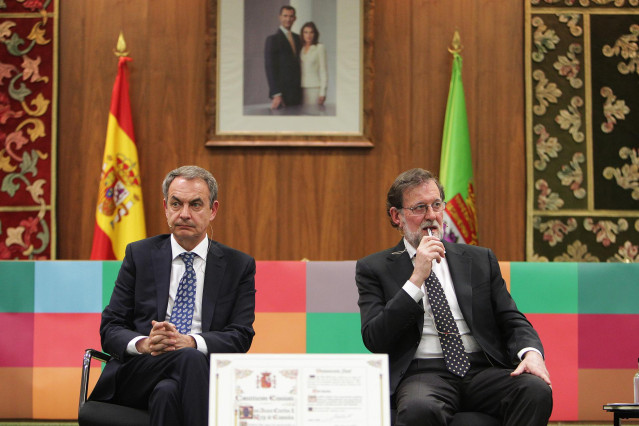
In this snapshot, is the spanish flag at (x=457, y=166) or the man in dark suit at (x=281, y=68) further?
the man in dark suit at (x=281, y=68)

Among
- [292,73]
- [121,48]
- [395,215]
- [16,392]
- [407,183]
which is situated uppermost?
[121,48]

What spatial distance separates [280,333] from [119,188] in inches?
70.4

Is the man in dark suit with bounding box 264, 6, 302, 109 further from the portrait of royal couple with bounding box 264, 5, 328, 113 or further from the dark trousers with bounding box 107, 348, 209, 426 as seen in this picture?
the dark trousers with bounding box 107, 348, 209, 426

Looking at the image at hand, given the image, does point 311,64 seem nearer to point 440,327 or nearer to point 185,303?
point 185,303

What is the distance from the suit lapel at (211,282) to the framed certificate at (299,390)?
2.53 ft

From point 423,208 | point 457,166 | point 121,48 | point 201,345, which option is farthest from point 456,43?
point 201,345

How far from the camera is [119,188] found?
504cm

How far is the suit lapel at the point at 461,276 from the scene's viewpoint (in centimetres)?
285

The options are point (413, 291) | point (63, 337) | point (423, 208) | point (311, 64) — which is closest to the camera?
point (413, 291)

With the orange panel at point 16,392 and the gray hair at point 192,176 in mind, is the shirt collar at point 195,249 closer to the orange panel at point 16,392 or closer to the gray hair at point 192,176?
the gray hair at point 192,176

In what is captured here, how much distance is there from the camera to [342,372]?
2113 mm

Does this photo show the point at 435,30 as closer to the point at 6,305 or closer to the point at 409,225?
the point at 409,225

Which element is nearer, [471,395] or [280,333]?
[471,395]

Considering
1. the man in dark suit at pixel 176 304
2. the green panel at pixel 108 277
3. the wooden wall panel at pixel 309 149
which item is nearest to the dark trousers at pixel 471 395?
the man in dark suit at pixel 176 304
